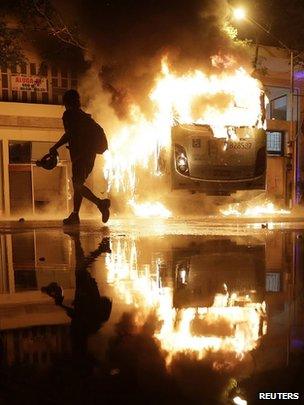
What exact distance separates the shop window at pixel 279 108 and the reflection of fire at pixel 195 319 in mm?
18178

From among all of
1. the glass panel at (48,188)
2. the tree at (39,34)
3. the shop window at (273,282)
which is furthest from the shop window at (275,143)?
the shop window at (273,282)

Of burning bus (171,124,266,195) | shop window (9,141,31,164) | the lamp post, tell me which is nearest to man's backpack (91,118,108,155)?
burning bus (171,124,266,195)

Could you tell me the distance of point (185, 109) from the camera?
10562 mm

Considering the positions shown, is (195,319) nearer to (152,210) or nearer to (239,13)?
(152,210)

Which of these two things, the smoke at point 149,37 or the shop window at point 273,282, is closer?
the shop window at point 273,282

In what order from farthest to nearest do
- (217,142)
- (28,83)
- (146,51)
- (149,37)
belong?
(28,83), (146,51), (149,37), (217,142)

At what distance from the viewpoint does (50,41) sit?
51.1ft

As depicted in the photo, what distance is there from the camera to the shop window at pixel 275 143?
1980 centimetres

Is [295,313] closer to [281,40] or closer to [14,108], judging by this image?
[14,108]

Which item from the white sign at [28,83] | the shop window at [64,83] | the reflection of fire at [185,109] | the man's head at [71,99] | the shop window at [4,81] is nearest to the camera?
the man's head at [71,99]

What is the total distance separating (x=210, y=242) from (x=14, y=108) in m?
12.1

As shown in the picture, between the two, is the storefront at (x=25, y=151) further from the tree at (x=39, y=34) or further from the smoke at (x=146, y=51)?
the smoke at (x=146, y=51)

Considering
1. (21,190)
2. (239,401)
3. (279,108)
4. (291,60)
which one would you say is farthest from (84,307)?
(279,108)

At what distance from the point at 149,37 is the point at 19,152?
6.96 metres
